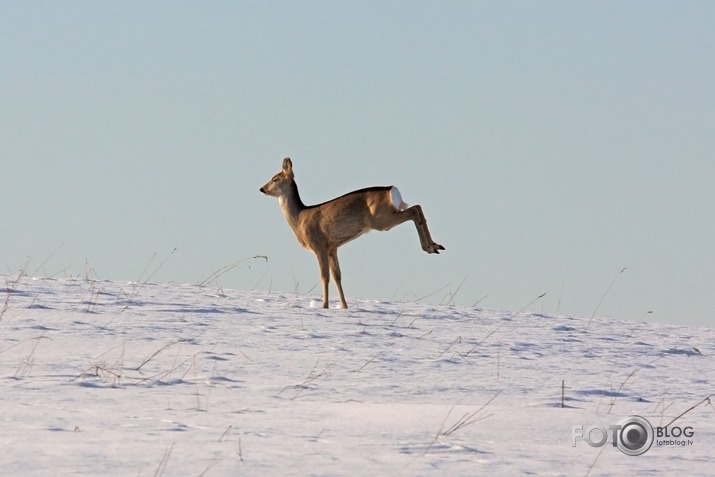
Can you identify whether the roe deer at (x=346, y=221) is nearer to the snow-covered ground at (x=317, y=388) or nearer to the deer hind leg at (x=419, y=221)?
the deer hind leg at (x=419, y=221)

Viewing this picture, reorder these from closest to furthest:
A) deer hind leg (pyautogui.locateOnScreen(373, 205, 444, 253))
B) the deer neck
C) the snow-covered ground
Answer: the snow-covered ground → deer hind leg (pyautogui.locateOnScreen(373, 205, 444, 253)) → the deer neck

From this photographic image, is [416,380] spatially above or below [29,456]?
above

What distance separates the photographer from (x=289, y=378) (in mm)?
7145

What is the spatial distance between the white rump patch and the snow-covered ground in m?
1.22

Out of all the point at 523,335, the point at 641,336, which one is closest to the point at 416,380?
the point at 523,335

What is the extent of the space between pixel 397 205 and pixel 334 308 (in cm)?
139

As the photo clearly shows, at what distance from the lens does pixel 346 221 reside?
500 inches

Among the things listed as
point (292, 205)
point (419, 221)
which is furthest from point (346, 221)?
point (292, 205)

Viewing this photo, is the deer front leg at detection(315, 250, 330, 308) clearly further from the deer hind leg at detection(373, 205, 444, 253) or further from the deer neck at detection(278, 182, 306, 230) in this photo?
the deer hind leg at detection(373, 205, 444, 253)

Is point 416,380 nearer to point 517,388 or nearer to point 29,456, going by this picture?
point 517,388

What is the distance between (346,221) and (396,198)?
668 mm

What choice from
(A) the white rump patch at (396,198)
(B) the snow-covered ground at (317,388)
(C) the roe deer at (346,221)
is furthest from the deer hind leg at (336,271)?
(A) the white rump patch at (396,198)

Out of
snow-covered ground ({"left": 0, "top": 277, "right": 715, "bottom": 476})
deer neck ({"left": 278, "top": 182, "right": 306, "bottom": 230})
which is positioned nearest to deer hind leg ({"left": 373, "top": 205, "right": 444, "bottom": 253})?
snow-covered ground ({"left": 0, "top": 277, "right": 715, "bottom": 476})

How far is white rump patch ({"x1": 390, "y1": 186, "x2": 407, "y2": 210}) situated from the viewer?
12.5m
